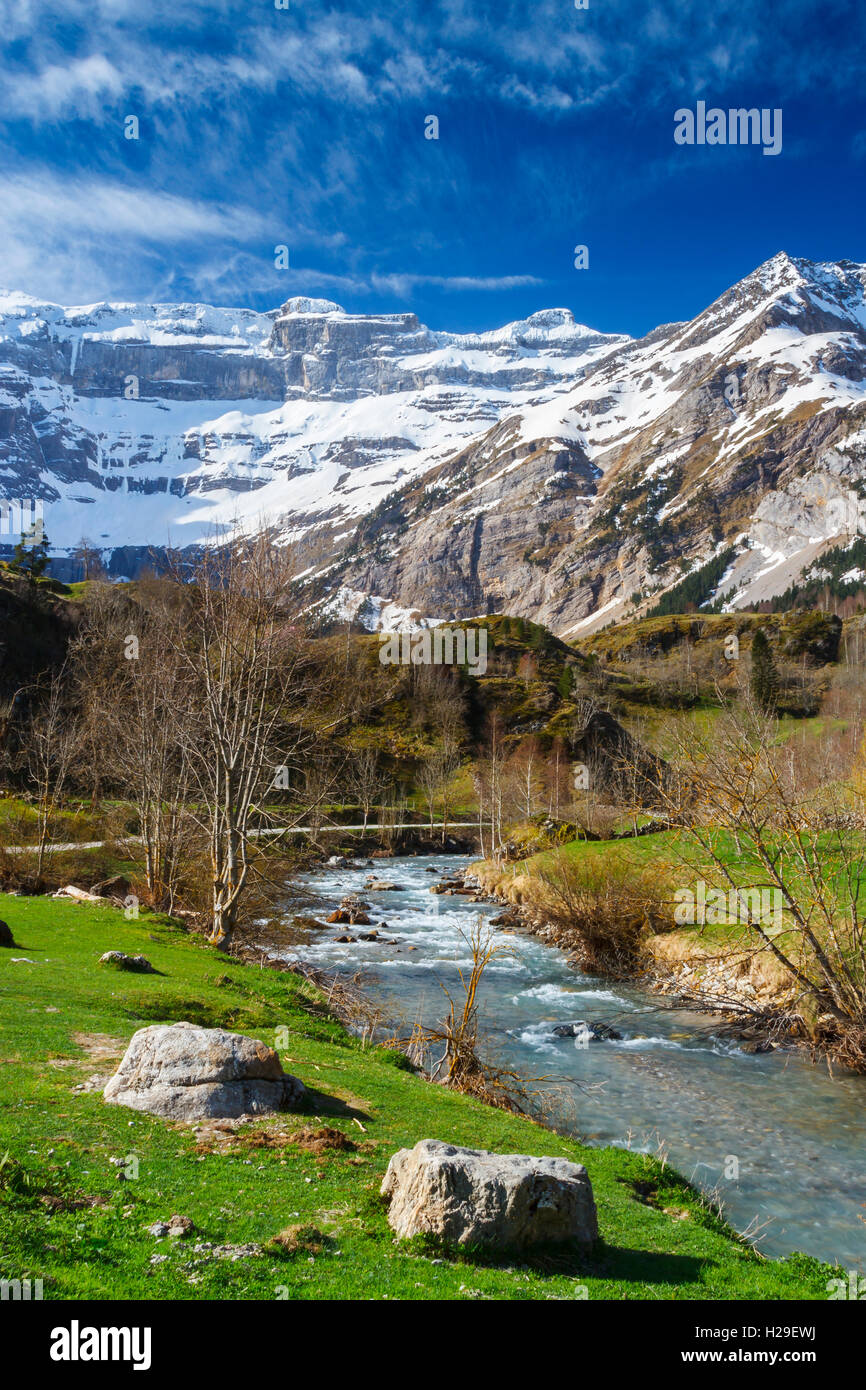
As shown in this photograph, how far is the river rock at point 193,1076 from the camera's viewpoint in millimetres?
9961

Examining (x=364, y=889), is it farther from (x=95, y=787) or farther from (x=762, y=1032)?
(x=762, y=1032)

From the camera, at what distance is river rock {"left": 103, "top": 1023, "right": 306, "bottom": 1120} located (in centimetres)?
996

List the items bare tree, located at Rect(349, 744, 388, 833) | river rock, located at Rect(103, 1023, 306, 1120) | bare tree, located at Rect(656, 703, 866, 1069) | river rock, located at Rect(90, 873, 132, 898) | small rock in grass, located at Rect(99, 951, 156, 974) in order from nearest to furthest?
river rock, located at Rect(103, 1023, 306, 1120) < bare tree, located at Rect(656, 703, 866, 1069) < small rock in grass, located at Rect(99, 951, 156, 974) < river rock, located at Rect(90, 873, 132, 898) < bare tree, located at Rect(349, 744, 388, 833)

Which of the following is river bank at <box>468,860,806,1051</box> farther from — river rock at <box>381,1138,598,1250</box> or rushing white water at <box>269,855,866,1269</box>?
river rock at <box>381,1138,598,1250</box>

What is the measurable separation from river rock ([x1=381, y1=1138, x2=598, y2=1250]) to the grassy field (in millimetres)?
210

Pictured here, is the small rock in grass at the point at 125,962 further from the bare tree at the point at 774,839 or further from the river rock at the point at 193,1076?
the bare tree at the point at 774,839

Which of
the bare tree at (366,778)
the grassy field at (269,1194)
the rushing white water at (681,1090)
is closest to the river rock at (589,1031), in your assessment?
the rushing white water at (681,1090)

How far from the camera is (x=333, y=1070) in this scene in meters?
14.3

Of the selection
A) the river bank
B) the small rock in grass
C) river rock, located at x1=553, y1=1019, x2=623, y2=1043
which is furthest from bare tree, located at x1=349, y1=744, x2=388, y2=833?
the small rock in grass

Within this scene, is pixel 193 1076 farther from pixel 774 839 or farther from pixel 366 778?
pixel 366 778

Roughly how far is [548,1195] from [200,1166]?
3.80 m

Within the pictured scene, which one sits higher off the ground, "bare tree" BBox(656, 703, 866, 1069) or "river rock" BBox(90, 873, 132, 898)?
"bare tree" BBox(656, 703, 866, 1069)

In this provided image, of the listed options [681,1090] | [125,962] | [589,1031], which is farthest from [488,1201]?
[589,1031]

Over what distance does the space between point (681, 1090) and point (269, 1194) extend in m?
13.8
